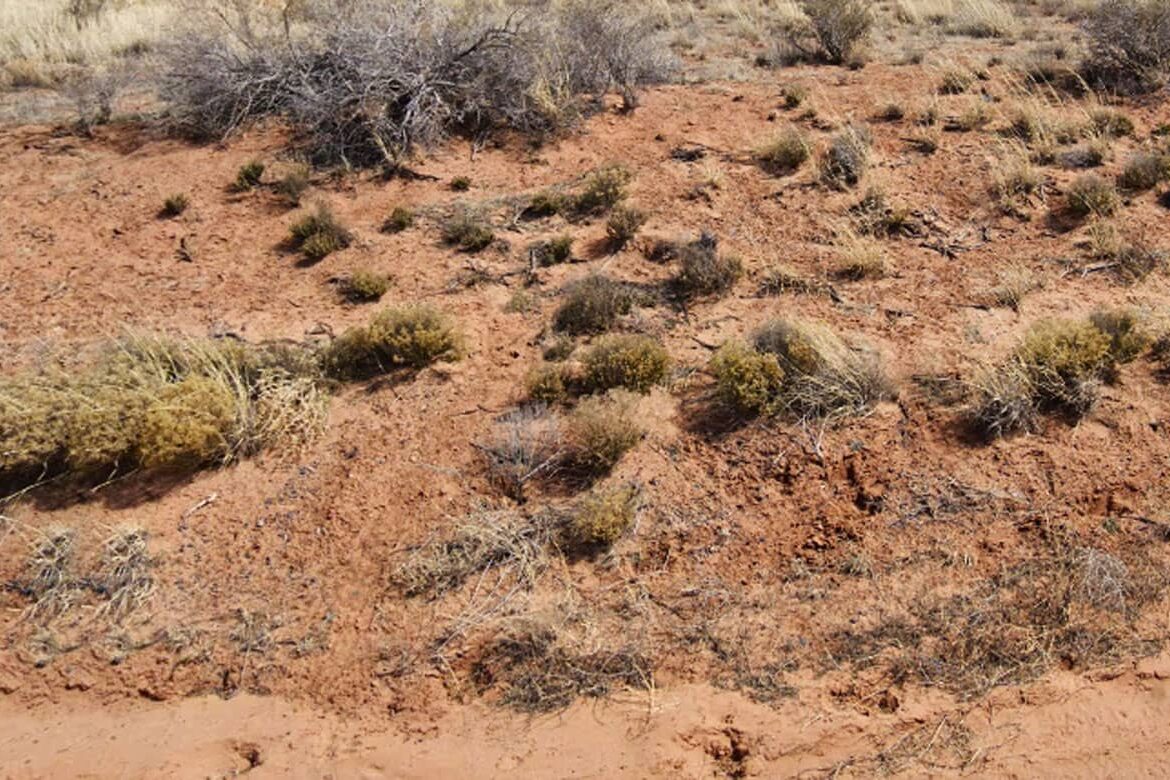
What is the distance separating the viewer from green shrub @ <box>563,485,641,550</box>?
5836 mm

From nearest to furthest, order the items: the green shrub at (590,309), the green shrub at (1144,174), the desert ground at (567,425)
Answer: the desert ground at (567,425), the green shrub at (590,309), the green shrub at (1144,174)

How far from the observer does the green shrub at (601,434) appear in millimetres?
6293

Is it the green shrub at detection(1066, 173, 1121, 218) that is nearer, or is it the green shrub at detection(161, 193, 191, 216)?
the green shrub at detection(1066, 173, 1121, 218)

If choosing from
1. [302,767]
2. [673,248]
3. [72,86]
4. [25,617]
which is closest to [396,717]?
[302,767]

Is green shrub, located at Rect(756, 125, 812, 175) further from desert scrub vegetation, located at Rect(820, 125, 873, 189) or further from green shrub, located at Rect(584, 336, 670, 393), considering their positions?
green shrub, located at Rect(584, 336, 670, 393)

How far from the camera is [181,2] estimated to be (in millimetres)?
14102

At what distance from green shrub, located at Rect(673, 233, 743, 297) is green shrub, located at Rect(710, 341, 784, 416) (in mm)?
1216

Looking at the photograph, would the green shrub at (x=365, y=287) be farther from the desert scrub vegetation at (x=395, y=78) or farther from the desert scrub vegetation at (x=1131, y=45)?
the desert scrub vegetation at (x=1131, y=45)

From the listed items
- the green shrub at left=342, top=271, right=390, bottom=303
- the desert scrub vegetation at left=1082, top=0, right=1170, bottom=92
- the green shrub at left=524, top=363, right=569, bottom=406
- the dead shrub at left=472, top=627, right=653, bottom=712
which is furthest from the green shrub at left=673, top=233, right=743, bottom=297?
the desert scrub vegetation at left=1082, top=0, right=1170, bottom=92

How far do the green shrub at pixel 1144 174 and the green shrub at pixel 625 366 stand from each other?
582 cm

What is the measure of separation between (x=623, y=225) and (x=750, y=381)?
256cm

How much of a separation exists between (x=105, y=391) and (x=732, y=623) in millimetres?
4820

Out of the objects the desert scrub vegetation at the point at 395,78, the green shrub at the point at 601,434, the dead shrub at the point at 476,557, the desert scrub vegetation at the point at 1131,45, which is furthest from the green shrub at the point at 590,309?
the desert scrub vegetation at the point at 1131,45

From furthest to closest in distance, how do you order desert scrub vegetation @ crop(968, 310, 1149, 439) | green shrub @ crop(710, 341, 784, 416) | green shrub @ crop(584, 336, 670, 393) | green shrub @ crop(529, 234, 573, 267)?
green shrub @ crop(529, 234, 573, 267) < green shrub @ crop(584, 336, 670, 393) < green shrub @ crop(710, 341, 784, 416) < desert scrub vegetation @ crop(968, 310, 1149, 439)
